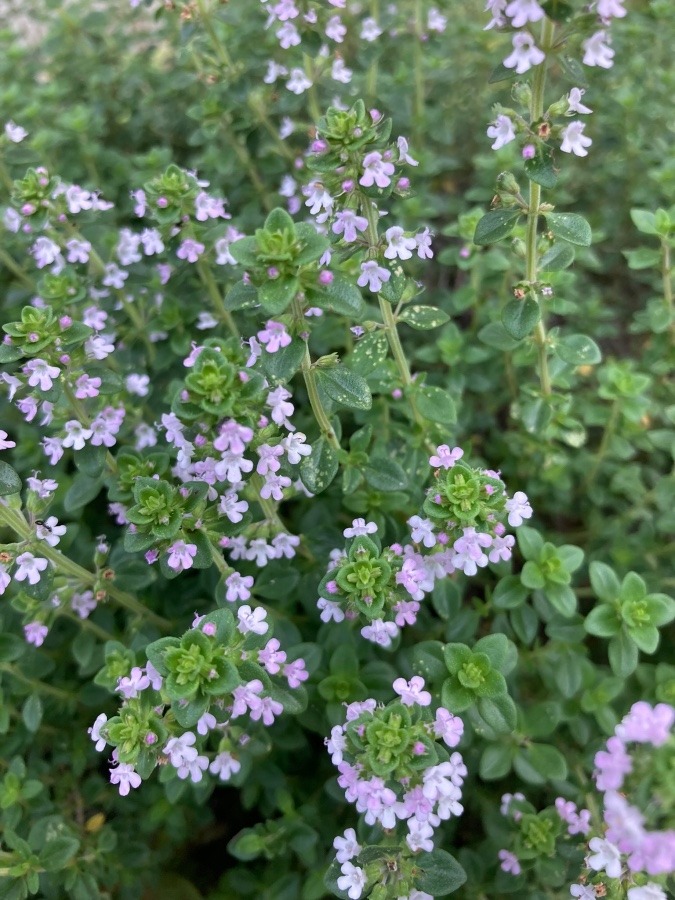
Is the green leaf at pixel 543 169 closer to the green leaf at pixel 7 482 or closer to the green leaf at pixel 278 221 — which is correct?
the green leaf at pixel 278 221

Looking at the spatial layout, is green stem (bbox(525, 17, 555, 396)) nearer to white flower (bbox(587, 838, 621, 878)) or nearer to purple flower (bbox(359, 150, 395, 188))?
purple flower (bbox(359, 150, 395, 188))

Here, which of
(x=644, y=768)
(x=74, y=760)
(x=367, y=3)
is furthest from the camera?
(x=367, y=3)

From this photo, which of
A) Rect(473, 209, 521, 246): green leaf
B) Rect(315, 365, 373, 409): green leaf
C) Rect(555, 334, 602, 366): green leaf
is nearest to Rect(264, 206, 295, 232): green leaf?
Rect(315, 365, 373, 409): green leaf

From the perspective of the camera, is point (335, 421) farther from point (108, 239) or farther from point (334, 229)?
point (108, 239)

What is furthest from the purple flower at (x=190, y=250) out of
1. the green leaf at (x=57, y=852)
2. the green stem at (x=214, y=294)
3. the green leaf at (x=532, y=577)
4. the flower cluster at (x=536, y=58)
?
the green leaf at (x=57, y=852)

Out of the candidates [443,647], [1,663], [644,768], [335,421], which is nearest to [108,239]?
[335,421]
